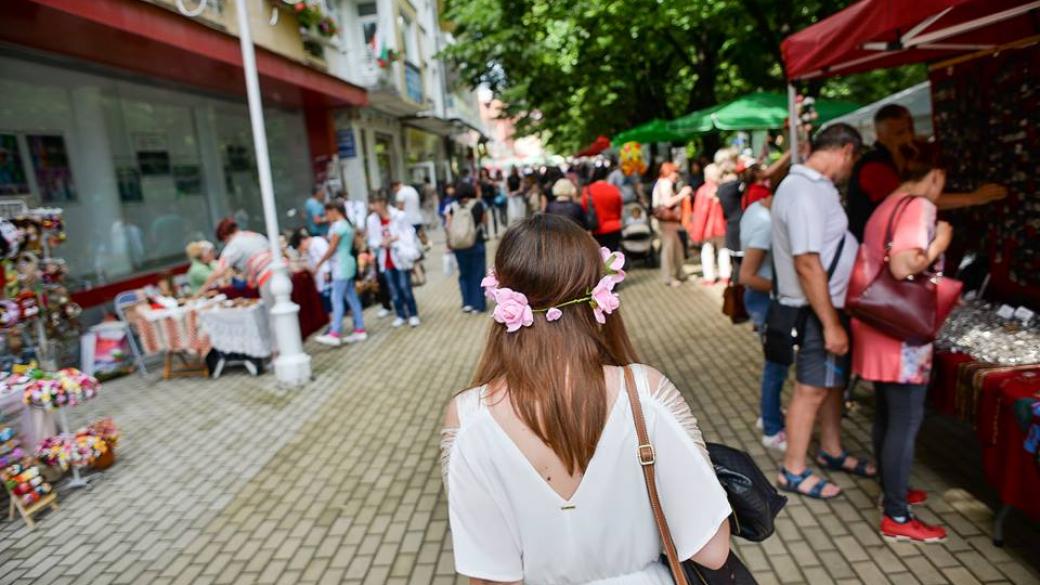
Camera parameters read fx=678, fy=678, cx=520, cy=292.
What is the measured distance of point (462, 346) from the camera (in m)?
8.04

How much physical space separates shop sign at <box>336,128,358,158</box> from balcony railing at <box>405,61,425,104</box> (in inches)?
145

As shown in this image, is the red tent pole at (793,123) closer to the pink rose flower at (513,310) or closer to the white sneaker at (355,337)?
the pink rose flower at (513,310)

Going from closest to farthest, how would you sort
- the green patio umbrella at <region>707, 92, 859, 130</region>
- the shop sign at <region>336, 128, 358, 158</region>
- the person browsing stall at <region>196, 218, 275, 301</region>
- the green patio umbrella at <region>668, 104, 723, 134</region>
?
the person browsing stall at <region>196, 218, 275, 301</region> → the green patio umbrella at <region>707, 92, 859, 130</region> → the green patio umbrella at <region>668, 104, 723, 134</region> → the shop sign at <region>336, 128, 358, 158</region>

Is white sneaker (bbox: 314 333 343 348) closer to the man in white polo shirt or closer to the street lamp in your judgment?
the street lamp

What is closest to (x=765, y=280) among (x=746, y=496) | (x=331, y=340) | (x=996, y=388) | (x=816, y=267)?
(x=816, y=267)

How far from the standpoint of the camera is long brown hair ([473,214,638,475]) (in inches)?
58.2

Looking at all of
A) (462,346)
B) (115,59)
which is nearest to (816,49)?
(462,346)

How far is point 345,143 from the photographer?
55.5ft

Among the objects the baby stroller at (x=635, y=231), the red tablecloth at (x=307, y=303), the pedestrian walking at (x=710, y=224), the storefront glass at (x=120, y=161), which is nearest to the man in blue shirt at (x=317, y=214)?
the storefront glass at (x=120, y=161)

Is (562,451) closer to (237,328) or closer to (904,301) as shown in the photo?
(904,301)

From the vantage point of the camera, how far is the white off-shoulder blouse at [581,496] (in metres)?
1.47

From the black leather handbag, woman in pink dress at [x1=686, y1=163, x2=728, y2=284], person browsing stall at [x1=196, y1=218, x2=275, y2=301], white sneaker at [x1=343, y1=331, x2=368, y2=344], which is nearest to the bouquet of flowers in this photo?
person browsing stall at [x1=196, y1=218, x2=275, y2=301]

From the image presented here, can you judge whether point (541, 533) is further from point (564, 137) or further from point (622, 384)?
point (564, 137)

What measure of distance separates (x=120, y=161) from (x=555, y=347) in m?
10.5
